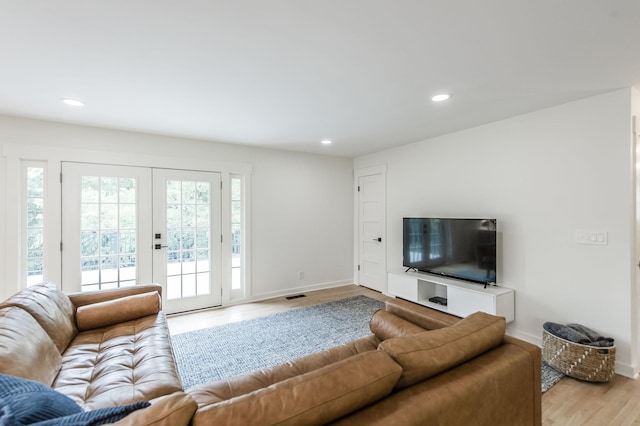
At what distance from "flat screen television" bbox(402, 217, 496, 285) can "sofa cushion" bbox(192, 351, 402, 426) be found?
2.64 metres

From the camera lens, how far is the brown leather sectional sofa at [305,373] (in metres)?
0.93

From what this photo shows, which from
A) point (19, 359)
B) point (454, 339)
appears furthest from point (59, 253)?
point (454, 339)

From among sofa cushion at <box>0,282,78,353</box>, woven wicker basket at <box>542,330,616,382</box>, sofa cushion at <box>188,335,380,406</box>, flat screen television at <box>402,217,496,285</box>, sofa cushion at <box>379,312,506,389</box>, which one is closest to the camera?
sofa cushion at <box>379,312,506,389</box>

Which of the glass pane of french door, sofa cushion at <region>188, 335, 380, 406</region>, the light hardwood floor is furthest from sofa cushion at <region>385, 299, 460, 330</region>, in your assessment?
the glass pane of french door

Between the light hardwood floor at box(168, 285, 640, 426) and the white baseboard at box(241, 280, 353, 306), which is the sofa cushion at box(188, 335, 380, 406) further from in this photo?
the white baseboard at box(241, 280, 353, 306)

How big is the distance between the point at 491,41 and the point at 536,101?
133cm

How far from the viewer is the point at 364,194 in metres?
5.28

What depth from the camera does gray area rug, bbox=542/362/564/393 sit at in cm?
232

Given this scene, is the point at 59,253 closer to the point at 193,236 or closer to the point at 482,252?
the point at 193,236

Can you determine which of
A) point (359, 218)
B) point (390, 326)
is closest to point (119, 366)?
point (390, 326)

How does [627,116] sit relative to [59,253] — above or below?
above

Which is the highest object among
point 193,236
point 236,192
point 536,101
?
point 536,101

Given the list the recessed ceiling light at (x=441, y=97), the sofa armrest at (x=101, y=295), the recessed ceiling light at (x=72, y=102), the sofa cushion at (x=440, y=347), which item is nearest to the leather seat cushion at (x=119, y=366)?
the sofa armrest at (x=101, y=295)

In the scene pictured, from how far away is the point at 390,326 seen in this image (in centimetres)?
210
